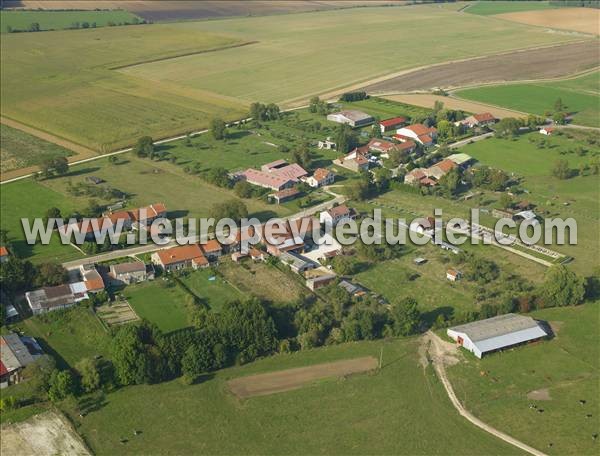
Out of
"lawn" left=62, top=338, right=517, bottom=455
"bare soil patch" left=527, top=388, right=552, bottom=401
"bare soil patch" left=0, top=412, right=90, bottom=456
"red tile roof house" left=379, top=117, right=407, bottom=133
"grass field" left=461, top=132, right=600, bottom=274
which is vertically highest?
"red tile roof house" left=379, top=117, right=407, bottom=133

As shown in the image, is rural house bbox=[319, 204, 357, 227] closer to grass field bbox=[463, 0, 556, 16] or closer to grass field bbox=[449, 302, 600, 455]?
grass field bbox=[449, 302, 600, 455]

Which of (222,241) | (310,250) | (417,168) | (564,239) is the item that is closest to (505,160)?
(417,168)

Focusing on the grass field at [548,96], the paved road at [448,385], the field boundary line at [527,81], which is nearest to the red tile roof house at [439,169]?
the paved road at [448,385]

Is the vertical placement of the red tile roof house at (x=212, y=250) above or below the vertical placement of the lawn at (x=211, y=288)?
above

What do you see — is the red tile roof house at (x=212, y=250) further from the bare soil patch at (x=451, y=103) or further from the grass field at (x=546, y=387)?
the bare soil patch at (x=451, y=103)

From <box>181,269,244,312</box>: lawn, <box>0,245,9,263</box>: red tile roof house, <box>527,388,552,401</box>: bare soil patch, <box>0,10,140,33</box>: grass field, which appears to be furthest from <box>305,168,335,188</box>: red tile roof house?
<box>0,10,140,33</box>: grass field

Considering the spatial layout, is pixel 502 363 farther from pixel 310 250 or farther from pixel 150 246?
pixel 150 246

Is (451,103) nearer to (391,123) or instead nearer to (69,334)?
(391,123)
